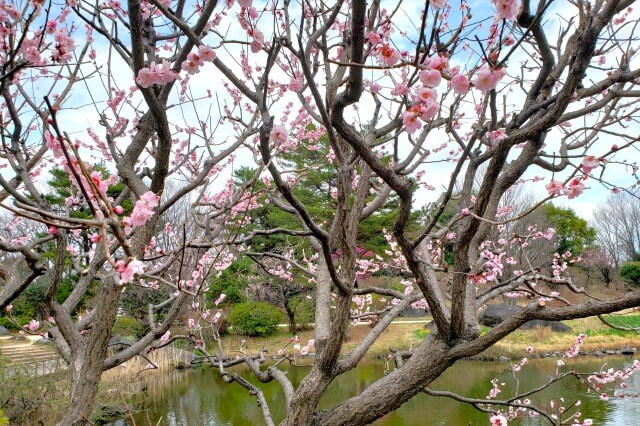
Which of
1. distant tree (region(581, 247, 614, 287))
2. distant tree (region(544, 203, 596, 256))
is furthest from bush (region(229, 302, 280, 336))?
distant tree (region(581, 247, 614, 287))

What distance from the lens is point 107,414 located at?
719 centimetres

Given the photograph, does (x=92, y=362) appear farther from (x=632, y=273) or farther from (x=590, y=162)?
(x=632, y=273)

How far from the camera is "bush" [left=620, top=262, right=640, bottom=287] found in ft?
61.2

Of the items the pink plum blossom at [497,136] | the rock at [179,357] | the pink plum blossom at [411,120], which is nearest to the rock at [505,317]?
the rock at [179,357]

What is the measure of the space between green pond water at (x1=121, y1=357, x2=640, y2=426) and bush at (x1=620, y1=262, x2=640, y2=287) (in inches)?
405

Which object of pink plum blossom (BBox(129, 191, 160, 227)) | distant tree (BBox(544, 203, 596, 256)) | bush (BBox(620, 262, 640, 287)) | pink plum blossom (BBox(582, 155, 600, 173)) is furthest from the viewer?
distant tree (BBox(544, 203, 596, 256))

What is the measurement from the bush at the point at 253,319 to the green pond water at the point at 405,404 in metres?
2.64

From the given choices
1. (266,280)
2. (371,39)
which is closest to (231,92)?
(371,39)

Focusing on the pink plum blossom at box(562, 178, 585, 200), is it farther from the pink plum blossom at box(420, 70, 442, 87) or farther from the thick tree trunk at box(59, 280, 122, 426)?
the thick tree trunk at box(59, 280, 122, 426)

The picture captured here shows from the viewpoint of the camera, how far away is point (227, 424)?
7207 millimetres

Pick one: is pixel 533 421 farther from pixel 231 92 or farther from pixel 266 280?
pixel 266 280

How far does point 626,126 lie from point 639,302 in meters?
1.59

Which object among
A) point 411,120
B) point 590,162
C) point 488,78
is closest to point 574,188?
point 590,162

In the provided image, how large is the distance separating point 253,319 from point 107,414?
21.5 feet
